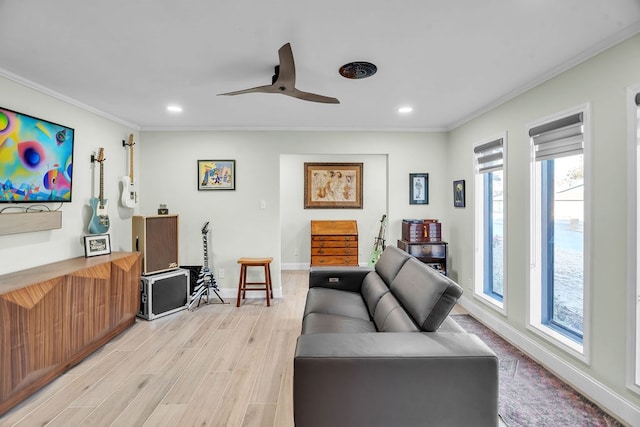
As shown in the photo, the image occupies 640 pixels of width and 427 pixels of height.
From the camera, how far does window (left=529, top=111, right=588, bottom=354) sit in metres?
2.26

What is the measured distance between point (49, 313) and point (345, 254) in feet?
13.4

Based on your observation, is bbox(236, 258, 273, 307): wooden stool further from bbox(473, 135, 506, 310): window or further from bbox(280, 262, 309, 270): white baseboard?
bbox(473, 135, 506, 310): window

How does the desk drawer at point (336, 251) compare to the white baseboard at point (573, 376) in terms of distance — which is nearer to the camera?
the white baseboard at point (573, 376)

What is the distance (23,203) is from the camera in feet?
8.14

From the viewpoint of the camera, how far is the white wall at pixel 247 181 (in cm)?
415

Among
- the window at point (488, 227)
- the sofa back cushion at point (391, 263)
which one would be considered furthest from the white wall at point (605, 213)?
the sofa back cushion at point (391, 263)

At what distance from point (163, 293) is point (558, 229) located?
3998mm

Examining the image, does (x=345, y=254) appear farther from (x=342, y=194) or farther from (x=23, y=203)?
(x=23, y=203)

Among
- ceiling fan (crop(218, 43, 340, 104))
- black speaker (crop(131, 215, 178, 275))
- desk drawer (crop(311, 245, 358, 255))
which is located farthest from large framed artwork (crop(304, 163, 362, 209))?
ceiling fan (crop(218, 43, 340, 104))

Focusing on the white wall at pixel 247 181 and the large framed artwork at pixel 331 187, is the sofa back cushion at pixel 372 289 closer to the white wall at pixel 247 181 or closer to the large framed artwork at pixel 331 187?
the white wall at pixel 247 181

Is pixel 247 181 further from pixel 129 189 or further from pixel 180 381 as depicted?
pixel 180 381

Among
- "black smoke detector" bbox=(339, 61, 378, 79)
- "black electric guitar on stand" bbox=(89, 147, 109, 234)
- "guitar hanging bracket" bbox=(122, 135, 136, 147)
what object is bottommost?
"black electric guitar on stand" bbox=(89, 147, 109, 234)

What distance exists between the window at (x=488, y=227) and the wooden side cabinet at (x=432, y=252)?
0.40 meters

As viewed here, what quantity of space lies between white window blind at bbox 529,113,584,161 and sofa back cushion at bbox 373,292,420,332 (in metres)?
1.71
